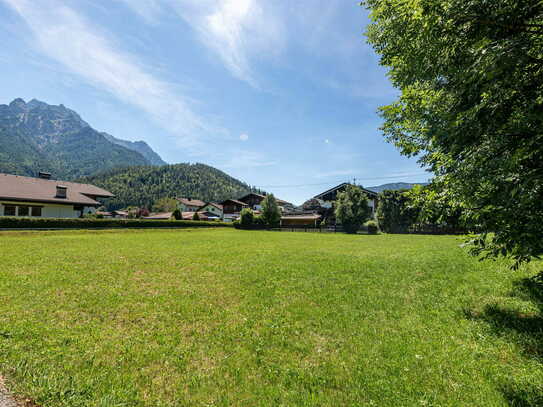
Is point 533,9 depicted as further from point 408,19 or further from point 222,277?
point 222,277

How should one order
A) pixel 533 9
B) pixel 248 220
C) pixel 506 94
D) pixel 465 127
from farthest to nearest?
pixel 248 220, pixel 465 127, pixel 506 94, pixel 533 9

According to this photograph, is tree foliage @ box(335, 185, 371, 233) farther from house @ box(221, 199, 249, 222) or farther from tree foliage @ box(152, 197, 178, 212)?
tree foliage @ box(152, 197, 178, 212)

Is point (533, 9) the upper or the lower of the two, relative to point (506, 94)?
upper

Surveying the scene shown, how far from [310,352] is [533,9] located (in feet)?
21.4

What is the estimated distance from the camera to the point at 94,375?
3.45 meters

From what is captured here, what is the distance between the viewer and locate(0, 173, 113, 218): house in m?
30.2

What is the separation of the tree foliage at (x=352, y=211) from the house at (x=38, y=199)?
43308 mm

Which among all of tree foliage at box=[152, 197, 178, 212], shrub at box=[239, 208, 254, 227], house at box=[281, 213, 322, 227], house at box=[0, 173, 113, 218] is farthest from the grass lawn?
tree foliage at box=[152, 197, 178, 212]

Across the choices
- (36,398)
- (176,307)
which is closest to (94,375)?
(36,398)

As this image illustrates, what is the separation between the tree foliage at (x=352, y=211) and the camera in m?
42.8

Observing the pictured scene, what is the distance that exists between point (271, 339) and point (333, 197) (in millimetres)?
55944

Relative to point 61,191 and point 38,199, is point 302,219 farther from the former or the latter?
point 38,199

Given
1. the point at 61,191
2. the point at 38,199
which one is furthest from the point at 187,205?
the point at 38,199

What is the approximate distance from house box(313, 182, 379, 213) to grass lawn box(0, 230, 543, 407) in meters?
47.5
